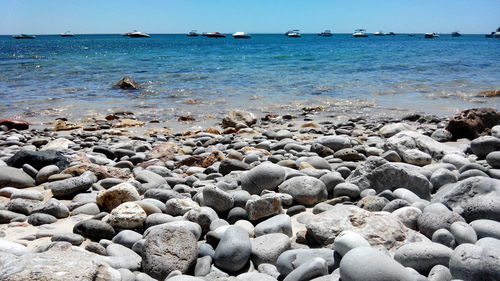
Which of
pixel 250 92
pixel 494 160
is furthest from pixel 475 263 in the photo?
pixel 250 92

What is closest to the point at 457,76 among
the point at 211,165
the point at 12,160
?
the point at 211,165

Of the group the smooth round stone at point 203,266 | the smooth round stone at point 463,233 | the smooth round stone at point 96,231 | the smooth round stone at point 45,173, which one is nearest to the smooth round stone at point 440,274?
the smooth round stone at point 463,233

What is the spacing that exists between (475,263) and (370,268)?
0.55 m

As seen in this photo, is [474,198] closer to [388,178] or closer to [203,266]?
[388,178]

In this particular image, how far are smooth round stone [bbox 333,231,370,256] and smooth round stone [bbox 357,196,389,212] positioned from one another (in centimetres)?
88

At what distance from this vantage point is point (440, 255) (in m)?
2.32

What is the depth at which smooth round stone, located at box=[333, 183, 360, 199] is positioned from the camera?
3.70m

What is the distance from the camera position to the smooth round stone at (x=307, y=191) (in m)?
3.62

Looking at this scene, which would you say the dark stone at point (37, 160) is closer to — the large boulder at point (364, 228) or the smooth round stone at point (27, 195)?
the smooth round stone at point (27, 195)

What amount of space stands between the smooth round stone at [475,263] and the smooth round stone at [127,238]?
1.81 metres

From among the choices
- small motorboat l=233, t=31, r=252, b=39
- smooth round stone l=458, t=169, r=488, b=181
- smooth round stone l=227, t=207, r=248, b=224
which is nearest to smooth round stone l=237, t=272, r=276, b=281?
smooth round stone l=227, t=207, r=248, b=224

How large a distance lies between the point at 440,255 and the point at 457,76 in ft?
49.4

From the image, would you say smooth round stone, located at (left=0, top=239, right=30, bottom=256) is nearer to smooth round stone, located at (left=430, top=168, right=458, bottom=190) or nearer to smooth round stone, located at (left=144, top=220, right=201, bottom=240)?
smooth round stone, located at (left=144, top=220, right=201, bottom=240)

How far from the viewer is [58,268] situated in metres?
2.04
